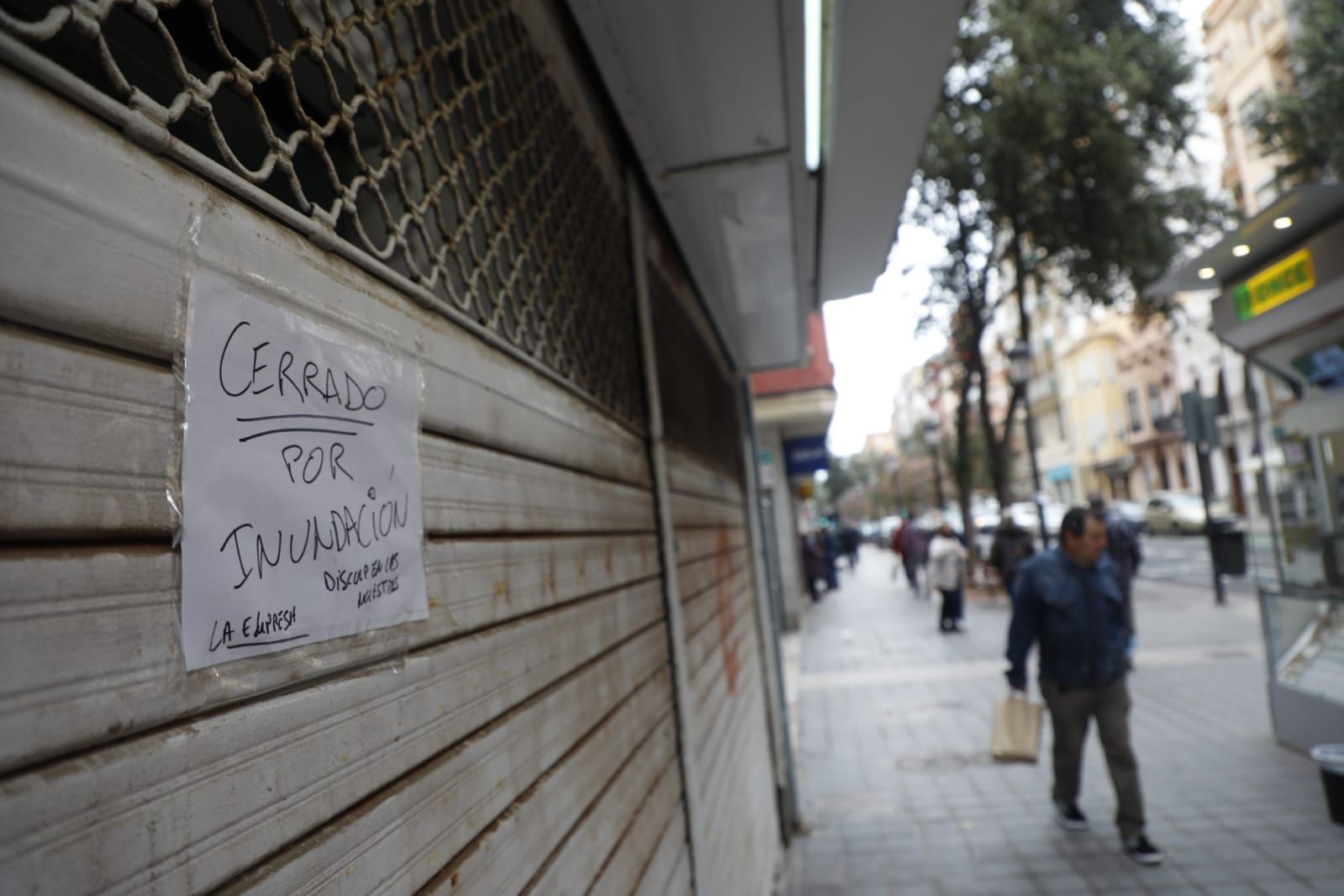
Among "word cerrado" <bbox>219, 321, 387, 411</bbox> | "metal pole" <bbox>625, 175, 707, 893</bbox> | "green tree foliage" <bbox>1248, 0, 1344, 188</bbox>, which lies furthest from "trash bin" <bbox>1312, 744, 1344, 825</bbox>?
"green tree foliage" <bbox>1248, 0, 1344, 188</bbox>

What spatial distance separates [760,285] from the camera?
514 cm

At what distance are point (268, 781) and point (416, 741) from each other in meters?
0.33

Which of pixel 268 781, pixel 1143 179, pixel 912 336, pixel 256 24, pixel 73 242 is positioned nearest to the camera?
pixel 73 242

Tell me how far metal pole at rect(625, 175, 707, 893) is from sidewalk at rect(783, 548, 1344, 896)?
112 inches

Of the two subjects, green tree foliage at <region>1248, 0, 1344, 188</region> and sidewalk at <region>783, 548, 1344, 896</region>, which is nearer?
sidewalk at <region>783, 548, 1344, 896</region>

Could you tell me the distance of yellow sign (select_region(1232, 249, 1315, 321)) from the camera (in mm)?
6527

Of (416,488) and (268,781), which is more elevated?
(416,488)

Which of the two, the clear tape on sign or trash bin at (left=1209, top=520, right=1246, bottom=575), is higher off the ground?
the clear tape on sign

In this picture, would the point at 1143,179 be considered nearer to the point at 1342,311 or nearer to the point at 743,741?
the point at 1342,311

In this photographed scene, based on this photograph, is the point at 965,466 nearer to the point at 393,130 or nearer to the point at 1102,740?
the point at 1102,740

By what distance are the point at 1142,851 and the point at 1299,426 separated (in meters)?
3.83

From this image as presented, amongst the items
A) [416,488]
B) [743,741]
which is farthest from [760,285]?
[416,488]

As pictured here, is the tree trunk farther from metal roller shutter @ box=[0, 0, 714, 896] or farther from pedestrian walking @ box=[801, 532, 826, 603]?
metal roller shutter @ box=[0, 0, 714, 896]

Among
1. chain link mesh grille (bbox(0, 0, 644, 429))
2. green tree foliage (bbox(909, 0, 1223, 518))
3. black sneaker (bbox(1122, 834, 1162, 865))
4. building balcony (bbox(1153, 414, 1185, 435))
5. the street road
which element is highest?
green tree foliage (bbox(909, 0, 1223, 518))
